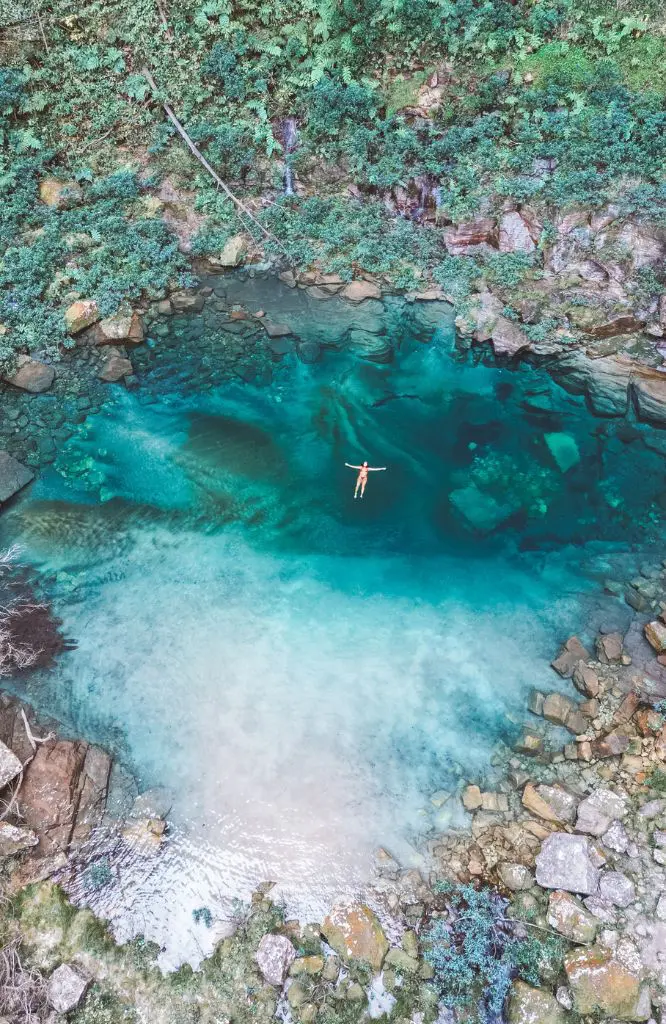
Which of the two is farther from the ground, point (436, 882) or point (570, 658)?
point (570, 658)

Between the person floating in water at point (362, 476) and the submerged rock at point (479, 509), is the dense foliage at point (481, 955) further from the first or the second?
the person floating in water at point (362, 476)

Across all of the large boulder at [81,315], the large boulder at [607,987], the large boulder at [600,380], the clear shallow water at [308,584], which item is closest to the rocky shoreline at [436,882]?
the large boulder at [607,987]

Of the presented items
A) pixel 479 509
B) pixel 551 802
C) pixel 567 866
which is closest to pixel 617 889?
pixel 567 866

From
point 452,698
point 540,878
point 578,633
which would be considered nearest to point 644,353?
point 578,633

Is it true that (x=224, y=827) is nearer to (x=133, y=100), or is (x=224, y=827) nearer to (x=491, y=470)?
(x=491, y=470)

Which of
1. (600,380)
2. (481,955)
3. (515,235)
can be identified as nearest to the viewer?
(481,955)

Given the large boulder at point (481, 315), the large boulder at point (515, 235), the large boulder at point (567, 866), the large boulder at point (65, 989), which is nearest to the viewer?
the large boulder at point (65, 989)

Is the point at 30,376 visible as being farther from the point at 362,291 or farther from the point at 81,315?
the point at 362,291
